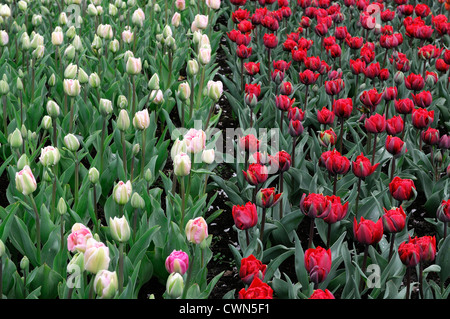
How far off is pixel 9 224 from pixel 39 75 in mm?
1649

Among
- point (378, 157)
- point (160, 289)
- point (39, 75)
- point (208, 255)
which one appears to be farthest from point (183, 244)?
point (39, 75)

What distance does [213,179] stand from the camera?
2881 millimetres

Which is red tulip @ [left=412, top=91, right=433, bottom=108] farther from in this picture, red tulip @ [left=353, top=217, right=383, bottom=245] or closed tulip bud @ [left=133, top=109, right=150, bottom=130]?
closed tulip bud @ [left=133, top=109, right=150, bottom=130]

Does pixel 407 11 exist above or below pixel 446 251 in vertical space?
above

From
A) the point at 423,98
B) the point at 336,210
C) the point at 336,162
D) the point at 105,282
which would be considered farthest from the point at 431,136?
the point at 105,282

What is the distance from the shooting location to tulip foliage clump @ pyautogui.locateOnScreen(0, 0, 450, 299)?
72.9 inches

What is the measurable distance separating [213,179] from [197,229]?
3.98ft

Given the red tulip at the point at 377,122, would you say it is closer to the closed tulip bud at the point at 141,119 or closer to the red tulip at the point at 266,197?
the red tulip at the point at 266,197

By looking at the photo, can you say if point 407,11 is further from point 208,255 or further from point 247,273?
point 247,273

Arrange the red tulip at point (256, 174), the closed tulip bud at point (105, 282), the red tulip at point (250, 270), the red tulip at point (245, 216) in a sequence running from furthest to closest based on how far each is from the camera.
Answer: the red tulip at point (256, 174)
the red tulip at point (245, 216)
the red tulip at point (250, 270)
the closed tulip bud at point (105, 282)

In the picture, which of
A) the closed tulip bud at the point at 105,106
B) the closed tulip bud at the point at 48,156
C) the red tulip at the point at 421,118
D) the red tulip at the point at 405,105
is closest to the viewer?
the closed tulip bud at the point at 48,156

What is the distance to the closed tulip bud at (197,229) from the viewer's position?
1.67 meters

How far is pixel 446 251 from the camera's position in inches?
84.2

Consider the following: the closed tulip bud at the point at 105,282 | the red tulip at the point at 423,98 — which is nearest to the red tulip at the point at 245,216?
the closed tulip bud at the point at 105,282
